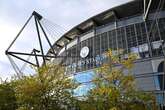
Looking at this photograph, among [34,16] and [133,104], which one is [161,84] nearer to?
[133,104]

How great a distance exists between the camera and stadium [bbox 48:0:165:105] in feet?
147

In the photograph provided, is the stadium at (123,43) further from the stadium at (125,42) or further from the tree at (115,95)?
the tree at (115,95)

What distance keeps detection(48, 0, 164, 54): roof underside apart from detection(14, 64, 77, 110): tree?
26.2 metres

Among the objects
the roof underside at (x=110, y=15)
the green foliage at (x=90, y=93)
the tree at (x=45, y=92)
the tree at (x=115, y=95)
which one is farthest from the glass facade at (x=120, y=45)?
the tree at (x=115, y=95)

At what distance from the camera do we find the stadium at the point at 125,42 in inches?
1759

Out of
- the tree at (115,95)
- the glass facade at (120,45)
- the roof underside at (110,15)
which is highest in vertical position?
the roof underside at (110,15)

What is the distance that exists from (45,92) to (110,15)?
30335 millimetres

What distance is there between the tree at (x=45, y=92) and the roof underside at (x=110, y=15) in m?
26.2

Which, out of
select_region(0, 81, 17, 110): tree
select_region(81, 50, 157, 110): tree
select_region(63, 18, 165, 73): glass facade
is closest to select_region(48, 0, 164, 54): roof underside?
select_region(63, 18, 165, 73): glass facade

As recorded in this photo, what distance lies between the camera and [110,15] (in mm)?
55188

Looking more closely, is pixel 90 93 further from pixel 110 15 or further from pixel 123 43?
pixel 110 15

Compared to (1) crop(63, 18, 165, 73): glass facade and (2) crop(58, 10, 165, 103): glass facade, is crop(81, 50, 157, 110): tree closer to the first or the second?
(2) crop(58, 10, 165, 103): glass facade

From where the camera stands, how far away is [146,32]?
48.9 metres

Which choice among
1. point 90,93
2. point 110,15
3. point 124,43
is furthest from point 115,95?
point 110,15
